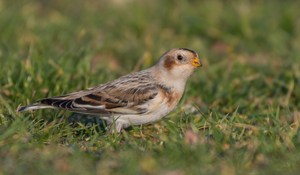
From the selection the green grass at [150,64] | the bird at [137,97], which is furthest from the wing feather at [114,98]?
the green grass at [150,64]

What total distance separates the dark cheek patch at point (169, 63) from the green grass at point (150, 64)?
48cm

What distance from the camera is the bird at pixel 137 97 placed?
6.64 m

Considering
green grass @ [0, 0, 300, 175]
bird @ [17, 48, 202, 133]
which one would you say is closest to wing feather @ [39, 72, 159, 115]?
bird @ [17, 48, 202, 133]

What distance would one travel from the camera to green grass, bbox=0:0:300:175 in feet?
17.6

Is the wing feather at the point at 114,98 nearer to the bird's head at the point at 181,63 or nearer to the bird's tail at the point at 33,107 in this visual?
the bird's tail at the point at 33,107

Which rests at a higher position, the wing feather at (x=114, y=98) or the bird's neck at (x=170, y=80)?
the bird's neck at (x=170, y=80)

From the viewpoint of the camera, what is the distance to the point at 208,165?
525cm

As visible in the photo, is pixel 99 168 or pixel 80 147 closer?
pixel 99 168

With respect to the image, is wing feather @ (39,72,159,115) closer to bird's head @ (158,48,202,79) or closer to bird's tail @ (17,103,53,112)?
bird's tail @ (17,103,53,112)

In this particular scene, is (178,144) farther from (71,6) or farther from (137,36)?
(71,6)

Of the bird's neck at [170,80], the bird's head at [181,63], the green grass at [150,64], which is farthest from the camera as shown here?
the bird's head at [181,63]

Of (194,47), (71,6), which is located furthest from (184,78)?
(71,6)

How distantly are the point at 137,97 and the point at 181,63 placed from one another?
57 centimetres

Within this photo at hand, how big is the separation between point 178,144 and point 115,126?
1.11 metres
